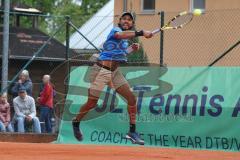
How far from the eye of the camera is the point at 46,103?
1898 cm

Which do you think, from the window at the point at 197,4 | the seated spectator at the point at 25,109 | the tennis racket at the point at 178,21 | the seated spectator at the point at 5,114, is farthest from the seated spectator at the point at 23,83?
the window at the point at 197,4

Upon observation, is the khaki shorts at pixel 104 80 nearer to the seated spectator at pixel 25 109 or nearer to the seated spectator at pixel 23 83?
the seated spectator at pixel 25 109

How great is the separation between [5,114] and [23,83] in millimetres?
937

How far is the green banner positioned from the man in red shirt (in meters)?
1.79

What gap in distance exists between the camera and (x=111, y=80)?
13875mm

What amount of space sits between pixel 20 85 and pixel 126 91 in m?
6.05

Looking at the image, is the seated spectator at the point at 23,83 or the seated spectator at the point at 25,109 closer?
the seated spectator at the point at 25,109

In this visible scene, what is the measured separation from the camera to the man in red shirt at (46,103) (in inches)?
744

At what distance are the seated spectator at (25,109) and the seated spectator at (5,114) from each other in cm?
19

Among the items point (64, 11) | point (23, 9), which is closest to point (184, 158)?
point (23, 9)

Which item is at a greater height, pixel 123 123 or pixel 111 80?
pixel 111 80

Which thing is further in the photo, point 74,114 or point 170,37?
point 170,37

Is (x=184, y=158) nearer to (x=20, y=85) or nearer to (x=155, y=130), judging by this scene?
(x=155, y=130)

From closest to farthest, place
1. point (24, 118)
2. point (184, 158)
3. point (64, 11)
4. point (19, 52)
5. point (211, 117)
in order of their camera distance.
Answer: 1. point (184, 158)
2. point (211, 117)
3. point (24, 118)
4. point (19, 52)
5. point (64, 11)
